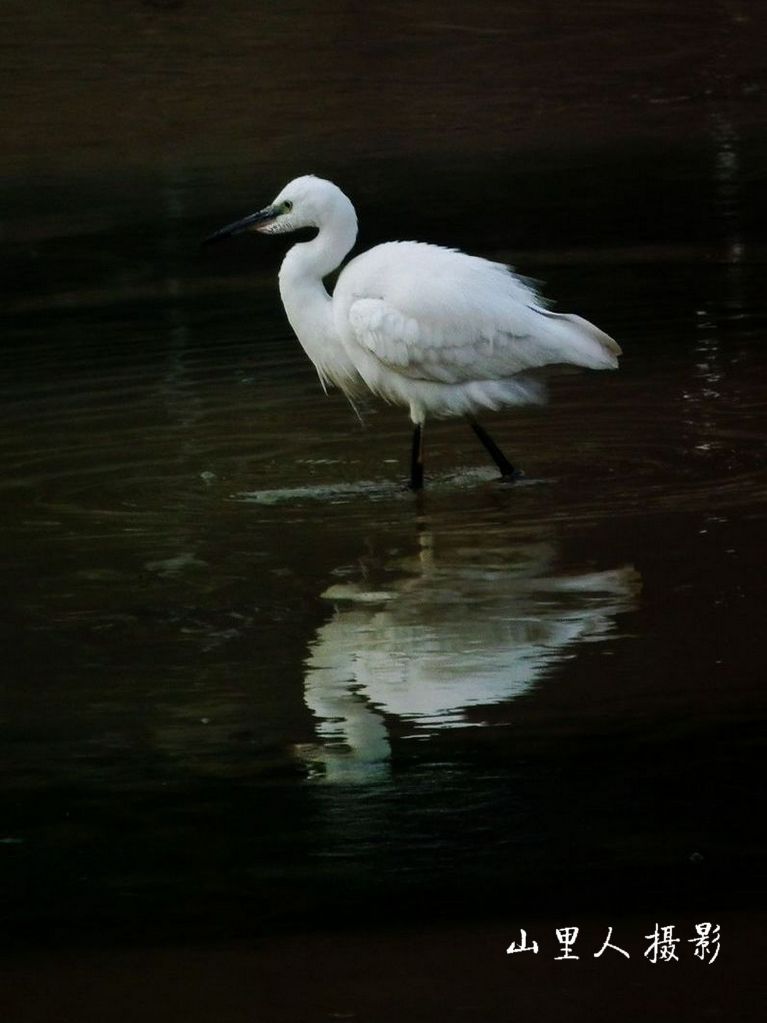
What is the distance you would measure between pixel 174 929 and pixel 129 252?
11769mm

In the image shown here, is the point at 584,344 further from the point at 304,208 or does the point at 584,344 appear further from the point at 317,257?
the point at 304,208

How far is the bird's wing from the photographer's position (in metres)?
9.30

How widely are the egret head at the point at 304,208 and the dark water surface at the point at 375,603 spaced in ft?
3.11

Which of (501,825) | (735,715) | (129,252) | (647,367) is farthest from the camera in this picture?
(129,252)

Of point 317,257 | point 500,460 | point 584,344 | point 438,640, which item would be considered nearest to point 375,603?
point 438,640

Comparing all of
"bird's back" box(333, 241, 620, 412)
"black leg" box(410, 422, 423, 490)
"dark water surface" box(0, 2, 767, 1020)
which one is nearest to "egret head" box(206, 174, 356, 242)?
"bird's back" box(333, 241, 620, 412)

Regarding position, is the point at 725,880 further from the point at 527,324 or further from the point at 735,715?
the point at 527,324

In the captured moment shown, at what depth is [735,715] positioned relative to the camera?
20.1ft

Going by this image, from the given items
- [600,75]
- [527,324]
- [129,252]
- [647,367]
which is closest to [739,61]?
[600,75]

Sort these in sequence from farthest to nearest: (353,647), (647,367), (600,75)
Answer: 1. (600,75)
2. (647,367)
3. (353,647)

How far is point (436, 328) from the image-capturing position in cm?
931

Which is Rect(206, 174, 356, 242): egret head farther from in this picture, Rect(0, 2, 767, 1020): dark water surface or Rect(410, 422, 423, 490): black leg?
Rect(410, 422, 423, 490): black leg

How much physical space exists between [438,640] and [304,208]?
10.7 ft

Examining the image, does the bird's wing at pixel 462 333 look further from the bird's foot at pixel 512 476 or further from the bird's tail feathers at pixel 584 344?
the bird's foot at pixel 512 476
